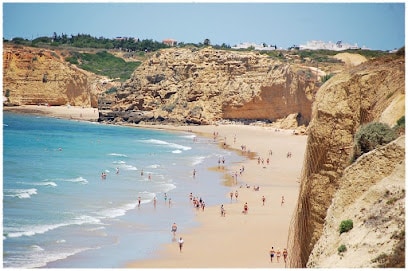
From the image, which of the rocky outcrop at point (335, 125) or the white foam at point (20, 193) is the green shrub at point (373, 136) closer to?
the rocky outcrop at point (335, 125)

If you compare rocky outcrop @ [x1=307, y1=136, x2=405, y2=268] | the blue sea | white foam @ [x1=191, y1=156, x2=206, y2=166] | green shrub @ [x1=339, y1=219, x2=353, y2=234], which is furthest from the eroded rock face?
green shrub @ [x1=339, y1=219, x2=353, y2=234]

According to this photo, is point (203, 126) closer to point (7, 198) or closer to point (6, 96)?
point (6, 96)

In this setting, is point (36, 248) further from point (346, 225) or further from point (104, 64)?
point (104, 64)

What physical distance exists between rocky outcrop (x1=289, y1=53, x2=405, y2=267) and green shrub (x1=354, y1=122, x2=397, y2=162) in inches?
49.9

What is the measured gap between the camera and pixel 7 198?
28.4 meters

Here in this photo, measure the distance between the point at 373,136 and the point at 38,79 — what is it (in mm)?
91293

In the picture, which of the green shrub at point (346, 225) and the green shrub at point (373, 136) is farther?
the green shrub at point (373, 136)

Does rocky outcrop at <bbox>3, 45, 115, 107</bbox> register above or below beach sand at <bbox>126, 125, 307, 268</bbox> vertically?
above

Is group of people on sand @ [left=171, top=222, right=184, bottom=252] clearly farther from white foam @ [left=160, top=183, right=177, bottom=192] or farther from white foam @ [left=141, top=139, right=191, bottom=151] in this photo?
white foam @ [left=141, top=139, right=191, bottom=151]

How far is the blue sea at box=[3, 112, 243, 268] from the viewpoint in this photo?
2006 centimetres

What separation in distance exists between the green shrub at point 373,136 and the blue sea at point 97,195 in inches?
424

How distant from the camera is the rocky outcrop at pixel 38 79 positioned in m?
94.5

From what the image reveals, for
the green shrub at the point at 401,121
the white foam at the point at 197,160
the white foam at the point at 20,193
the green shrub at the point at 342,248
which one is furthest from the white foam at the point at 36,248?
the white foam at the point at 197,160

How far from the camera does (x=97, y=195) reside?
30750mm
